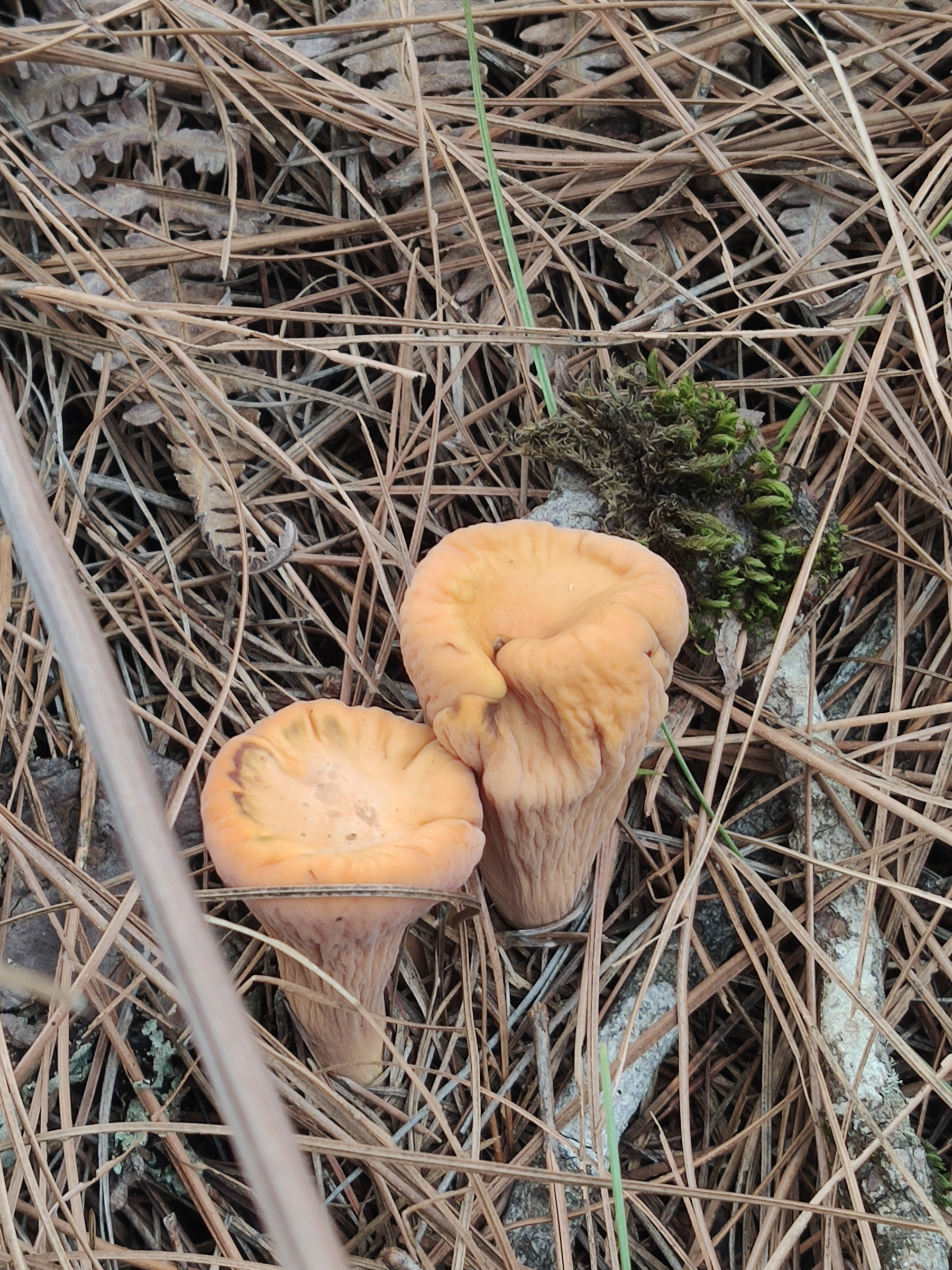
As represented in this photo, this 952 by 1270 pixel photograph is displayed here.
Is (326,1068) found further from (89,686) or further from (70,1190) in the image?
(89,686)

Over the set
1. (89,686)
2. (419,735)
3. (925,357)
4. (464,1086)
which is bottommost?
(464,1086)

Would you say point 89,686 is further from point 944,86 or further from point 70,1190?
point 944,86

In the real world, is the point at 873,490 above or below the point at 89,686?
below

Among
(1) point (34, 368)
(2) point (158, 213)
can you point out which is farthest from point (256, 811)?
(2) point (158, 213)

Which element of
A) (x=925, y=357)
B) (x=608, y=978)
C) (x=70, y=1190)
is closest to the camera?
(x=70, y=1190)

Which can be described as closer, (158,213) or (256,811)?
(256,811)

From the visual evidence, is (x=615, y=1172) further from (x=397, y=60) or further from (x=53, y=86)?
(x=53, y=86)

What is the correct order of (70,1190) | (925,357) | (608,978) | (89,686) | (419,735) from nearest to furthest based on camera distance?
(89,686), (70,1190), (419,735), (608,978), (925,357)
